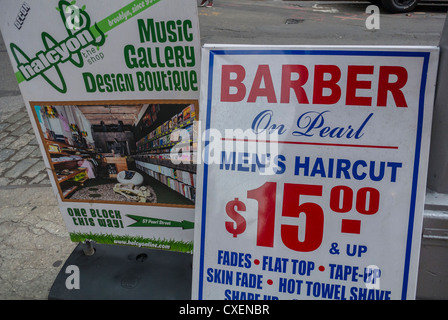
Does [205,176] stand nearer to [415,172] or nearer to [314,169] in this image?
[314,169]

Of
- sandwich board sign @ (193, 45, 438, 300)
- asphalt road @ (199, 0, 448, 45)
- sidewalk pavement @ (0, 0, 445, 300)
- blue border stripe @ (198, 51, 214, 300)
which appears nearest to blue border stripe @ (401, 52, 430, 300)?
sandwich board sign @ (193, 45, 438, 300)

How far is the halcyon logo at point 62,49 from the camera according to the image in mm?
1631

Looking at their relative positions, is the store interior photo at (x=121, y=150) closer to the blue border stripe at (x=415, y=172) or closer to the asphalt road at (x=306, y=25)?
the blue border stripe at (x=415, y=172)

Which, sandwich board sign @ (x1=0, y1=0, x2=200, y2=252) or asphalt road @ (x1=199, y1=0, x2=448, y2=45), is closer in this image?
sandwich board sign @ (x1=0, y1=0, x2=200, y2=252)

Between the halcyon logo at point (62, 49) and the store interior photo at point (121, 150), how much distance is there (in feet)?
0.54

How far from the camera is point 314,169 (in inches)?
57.4

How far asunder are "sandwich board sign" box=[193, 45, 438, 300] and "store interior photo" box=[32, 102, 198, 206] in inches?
13.8

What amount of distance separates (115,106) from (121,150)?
0.26m

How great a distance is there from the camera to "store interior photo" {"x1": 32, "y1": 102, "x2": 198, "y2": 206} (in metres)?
1.81

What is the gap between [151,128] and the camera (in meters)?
1.83

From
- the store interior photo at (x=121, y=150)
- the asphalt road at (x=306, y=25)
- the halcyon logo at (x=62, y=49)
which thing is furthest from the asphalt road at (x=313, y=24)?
the halcyon logo at (x=62, y=49)

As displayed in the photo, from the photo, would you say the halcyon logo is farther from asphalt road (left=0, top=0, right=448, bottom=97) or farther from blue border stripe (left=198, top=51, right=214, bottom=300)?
asphalt road (left=0, top=0, right=448, bottom=97)

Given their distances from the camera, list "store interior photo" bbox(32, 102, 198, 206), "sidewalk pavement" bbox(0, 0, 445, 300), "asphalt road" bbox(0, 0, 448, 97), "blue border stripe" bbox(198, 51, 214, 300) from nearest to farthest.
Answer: "blue border stripe" bbox(198, 51, 214, 300) < "store interior photo" bbox(32, 102, 198, 206) < "sidewalk pavement" bbox(0, 0, 445, 300) < "asphalt road" bbox(0, 0, 448, 97)

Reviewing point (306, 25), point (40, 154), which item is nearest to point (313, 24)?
point (306, 25)
